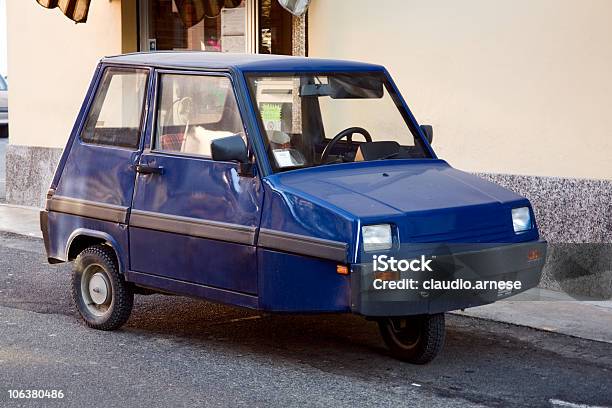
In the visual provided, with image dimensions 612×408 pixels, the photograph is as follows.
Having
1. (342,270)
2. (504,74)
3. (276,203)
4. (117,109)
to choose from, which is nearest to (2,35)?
(504,74)

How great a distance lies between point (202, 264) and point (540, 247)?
79.3 inches

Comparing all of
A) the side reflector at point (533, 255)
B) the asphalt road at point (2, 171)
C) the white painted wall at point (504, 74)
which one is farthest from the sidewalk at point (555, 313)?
the asphalt road at point (2, 171)

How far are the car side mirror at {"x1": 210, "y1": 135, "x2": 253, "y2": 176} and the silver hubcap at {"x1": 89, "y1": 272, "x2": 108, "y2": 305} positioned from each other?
1.50m

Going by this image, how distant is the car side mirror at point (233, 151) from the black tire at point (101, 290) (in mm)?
1333

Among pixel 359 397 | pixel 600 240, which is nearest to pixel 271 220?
pixel 359 397

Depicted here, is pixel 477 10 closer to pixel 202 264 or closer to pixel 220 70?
pixel 220 70

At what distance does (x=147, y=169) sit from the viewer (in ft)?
23.6

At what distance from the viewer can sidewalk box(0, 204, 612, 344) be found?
7859 mm

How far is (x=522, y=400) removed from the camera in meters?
6.12

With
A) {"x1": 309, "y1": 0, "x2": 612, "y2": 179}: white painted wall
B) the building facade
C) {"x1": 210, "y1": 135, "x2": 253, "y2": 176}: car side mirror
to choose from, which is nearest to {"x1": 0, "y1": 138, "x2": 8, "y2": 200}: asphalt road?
the building facade

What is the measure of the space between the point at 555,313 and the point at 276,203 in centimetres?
289

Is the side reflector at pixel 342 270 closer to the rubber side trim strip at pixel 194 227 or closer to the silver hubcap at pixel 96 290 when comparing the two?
the rubber side trim strip at pixel 194 227

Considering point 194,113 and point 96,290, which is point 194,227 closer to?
point 194,113

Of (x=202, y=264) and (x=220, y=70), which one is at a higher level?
(x=220, y=70)
